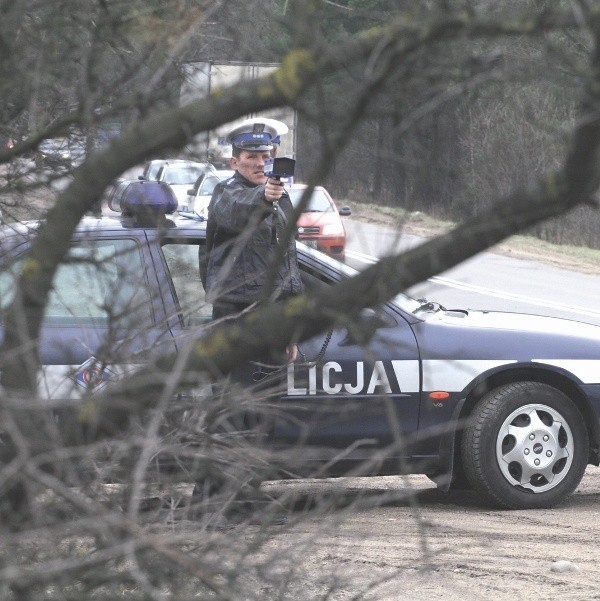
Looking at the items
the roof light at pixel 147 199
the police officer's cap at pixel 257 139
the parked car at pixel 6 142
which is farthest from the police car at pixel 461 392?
the parked car at pixel 6 142

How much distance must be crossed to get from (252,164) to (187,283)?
1.91 metres

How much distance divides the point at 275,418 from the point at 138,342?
664mm

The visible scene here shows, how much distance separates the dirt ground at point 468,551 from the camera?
5102 millimetres

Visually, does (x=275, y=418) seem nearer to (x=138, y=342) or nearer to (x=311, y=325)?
(x=138, y=342)

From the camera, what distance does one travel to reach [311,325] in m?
2.59

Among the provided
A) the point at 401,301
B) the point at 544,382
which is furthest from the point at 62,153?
the point at 544,382

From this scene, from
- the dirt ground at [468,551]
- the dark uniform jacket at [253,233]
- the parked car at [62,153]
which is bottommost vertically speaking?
the dirt ground at [468,551]

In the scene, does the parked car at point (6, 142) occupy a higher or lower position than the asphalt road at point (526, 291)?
higher

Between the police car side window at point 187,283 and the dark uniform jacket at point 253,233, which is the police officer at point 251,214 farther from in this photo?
the police car side window at point 187,283

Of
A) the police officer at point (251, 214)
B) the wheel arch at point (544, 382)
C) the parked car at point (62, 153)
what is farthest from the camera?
the wheel arch at point (544, 382)

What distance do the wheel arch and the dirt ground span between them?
343 mm

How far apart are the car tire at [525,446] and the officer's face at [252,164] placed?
5.31 feet

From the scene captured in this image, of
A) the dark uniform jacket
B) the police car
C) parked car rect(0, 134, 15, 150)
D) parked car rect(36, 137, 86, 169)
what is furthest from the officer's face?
parked car rect(0, 134, 15, 150)

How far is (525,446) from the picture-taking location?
21.6ft
